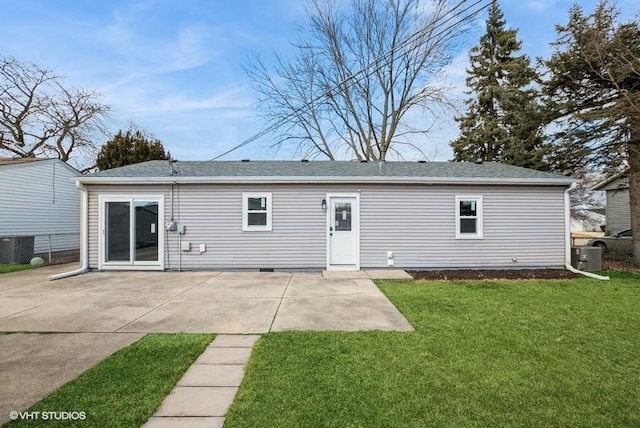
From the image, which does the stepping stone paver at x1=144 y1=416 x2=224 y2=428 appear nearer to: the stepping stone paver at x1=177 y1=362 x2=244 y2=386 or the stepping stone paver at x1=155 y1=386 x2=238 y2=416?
the stepping stone paver at x1=155 y1=386 x2=238 y2=416

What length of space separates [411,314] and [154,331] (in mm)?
3636

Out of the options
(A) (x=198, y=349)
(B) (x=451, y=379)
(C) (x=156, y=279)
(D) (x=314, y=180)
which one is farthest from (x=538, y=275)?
(C) (x=156, y=279)

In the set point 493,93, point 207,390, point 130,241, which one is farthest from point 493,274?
point 493,93

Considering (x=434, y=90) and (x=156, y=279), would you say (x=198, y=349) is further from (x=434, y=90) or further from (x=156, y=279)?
(x=434, y=90)

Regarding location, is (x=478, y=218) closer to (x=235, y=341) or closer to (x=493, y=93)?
(x=235, y=341)

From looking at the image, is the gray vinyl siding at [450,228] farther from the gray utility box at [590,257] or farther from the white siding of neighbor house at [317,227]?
the gray utility box at [590,257]

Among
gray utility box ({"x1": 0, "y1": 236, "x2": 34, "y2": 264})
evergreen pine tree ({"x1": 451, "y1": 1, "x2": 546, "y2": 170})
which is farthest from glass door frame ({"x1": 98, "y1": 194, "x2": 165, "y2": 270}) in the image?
evergreen pine tree ({"x1": 451, "y1": 1, "x2": 546, "y2": 170})

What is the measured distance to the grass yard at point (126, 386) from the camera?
8.31 feet

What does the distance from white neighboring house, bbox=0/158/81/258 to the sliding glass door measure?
202 inches

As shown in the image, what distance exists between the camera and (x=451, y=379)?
3139mm

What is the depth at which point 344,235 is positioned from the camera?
973cm

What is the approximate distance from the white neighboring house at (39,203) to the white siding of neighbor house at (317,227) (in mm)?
6905

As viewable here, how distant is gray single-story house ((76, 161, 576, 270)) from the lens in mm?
9602

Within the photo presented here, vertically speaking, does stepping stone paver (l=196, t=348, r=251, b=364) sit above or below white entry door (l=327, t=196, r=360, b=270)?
below
